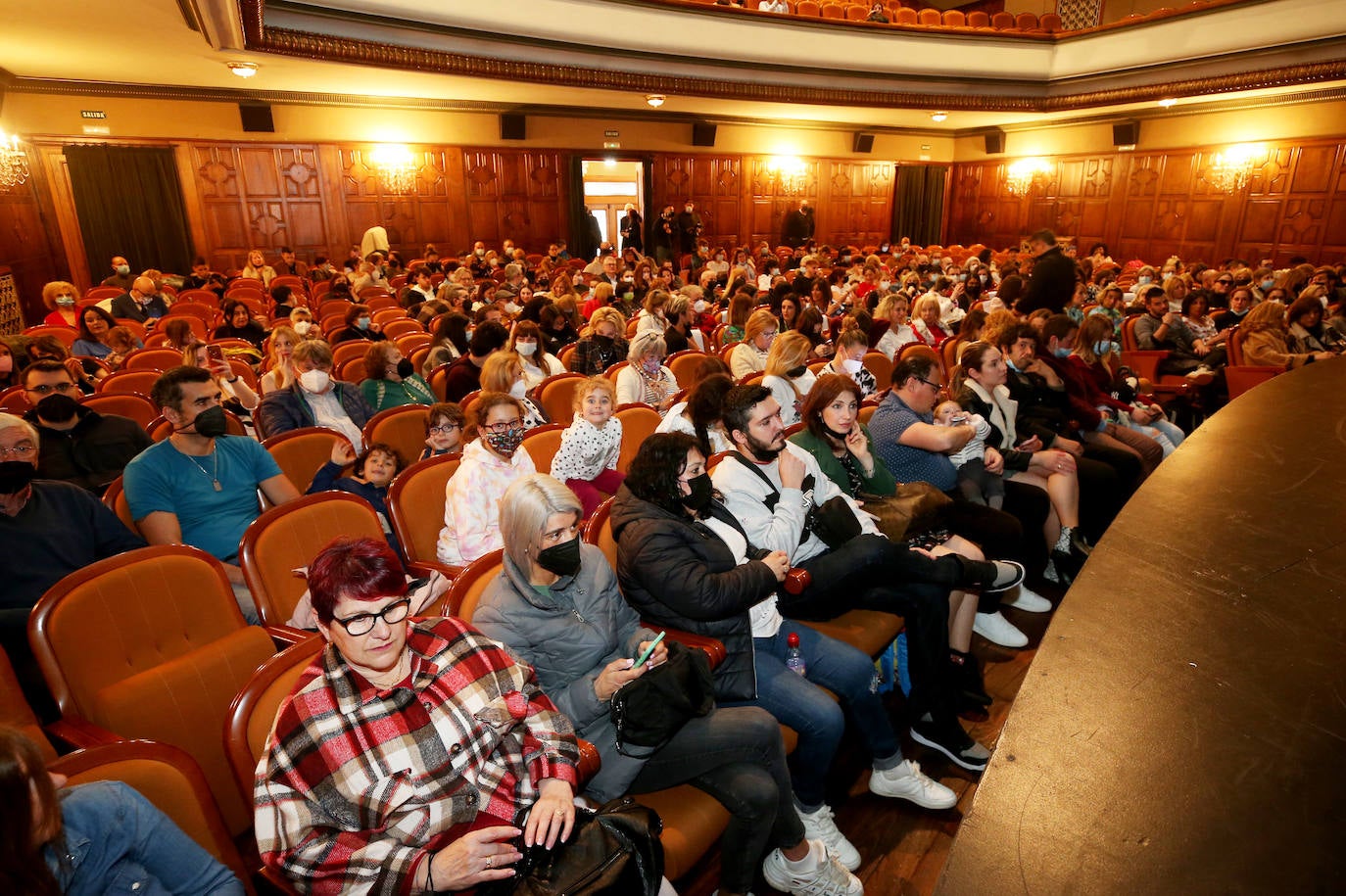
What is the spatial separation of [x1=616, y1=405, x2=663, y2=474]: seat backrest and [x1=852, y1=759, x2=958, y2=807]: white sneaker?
Answer: 1.92 meters

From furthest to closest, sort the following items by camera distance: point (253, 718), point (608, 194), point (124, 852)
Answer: point (608, 194) < point (253, 718) < point (124, 852)

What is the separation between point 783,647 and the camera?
2.48 meters

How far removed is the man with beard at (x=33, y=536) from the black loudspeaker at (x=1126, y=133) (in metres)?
17.7

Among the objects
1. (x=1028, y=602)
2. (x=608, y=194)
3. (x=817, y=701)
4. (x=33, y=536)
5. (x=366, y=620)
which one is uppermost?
(x=608, y=194)

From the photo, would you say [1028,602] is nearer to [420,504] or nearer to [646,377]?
[646,377]

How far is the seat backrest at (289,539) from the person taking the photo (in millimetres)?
2455

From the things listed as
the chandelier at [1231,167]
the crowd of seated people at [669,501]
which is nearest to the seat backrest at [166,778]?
the crowd of seated people at [669,501]

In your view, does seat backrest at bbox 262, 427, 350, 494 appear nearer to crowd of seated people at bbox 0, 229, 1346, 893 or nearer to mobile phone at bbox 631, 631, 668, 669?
crowd of seated people at bbox 0, 229, 1346, 893

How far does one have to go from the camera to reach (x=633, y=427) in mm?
3988

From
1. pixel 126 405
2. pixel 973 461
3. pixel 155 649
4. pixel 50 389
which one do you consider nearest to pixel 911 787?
pixel 973 461

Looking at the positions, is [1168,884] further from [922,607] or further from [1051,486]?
[1051,486]

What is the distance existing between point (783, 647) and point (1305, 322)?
642 cm

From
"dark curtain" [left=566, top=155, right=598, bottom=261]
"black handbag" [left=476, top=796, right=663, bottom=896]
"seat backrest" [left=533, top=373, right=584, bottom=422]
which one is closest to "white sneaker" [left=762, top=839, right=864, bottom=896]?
"black handbag" [left=476, top=796, right=663, bottom=896]

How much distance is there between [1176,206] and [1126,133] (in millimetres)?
1773
